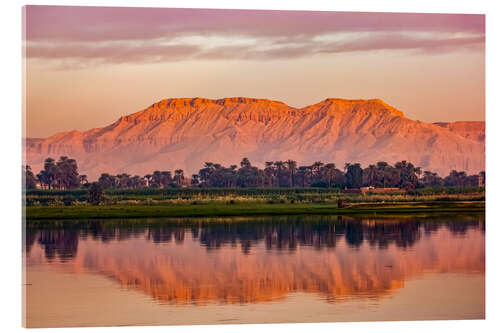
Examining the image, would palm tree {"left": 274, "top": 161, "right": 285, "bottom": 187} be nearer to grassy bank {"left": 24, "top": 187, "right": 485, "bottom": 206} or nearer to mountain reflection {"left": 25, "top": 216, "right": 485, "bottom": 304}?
grassy bank {"left": 24, "top": 187, "right": 485, "bottom": 206}

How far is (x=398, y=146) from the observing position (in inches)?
1841

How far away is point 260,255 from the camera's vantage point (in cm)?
1927

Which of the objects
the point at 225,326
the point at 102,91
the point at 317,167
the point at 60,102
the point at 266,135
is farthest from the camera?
the point at 266,135

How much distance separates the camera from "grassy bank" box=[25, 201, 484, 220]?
105 ft

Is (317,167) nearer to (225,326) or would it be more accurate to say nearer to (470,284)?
(470,284)

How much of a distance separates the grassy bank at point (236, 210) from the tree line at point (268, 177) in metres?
1.11

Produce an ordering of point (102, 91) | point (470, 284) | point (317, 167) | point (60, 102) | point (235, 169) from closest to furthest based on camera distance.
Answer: point (470, 284)
point (60, 102)
point (102, 91)
point (317, 167)
point (235, 169)

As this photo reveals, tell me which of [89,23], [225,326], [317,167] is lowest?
[225,326]

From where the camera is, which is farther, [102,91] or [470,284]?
[102,91]

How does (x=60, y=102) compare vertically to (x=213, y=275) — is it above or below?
above

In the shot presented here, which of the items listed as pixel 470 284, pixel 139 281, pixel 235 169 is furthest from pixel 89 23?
pixel 235 169

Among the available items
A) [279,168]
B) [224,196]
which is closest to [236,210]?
[224,196]

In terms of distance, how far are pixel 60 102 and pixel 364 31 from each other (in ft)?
22.1

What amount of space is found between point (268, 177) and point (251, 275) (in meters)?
29.1
